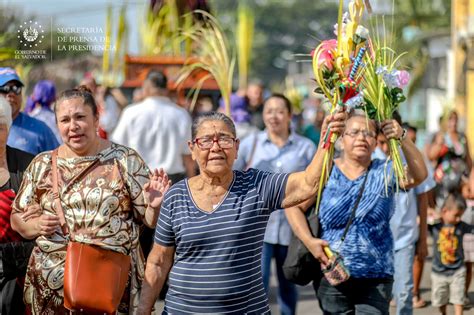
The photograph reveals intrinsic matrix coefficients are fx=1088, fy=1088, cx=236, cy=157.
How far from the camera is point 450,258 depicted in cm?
959

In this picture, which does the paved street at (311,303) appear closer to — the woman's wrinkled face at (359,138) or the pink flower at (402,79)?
the woman's wrinkled face at (359,138)

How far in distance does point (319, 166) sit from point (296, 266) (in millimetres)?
1802

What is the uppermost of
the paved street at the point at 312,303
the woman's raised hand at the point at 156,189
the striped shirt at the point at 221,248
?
the woman's raised hand at the point at 156,189

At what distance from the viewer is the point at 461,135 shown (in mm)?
13492

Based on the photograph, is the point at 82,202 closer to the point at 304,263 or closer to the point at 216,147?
the point at 216,147

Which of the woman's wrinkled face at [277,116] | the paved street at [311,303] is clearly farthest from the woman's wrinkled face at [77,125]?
the paved street at [311,303]

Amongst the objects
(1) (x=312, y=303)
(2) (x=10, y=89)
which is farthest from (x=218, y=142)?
(1) (x=312, y=303)

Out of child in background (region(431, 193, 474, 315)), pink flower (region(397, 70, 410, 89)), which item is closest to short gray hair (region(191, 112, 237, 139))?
pink flower (region(397, 70, 410, 89))

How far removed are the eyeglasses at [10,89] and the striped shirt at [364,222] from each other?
2.35 meters

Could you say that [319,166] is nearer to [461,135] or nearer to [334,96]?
[334,96]

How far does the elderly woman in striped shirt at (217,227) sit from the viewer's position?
521 cm

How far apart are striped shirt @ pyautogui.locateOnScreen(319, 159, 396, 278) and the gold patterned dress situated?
1.39 meters

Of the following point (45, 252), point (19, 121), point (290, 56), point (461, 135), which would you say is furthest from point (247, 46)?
point (45, 252)

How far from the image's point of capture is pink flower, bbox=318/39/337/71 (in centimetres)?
535
